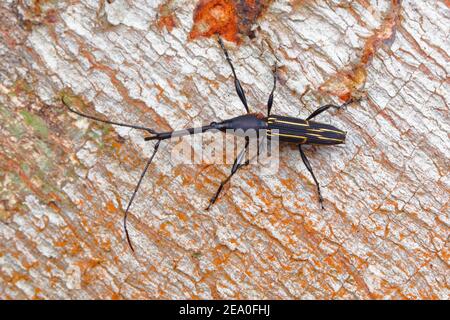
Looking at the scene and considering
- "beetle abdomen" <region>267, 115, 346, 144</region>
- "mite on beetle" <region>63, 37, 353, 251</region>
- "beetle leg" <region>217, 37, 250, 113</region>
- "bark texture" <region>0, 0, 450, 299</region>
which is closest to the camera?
"bark texture" <region>0, 0, 450, 299</region>

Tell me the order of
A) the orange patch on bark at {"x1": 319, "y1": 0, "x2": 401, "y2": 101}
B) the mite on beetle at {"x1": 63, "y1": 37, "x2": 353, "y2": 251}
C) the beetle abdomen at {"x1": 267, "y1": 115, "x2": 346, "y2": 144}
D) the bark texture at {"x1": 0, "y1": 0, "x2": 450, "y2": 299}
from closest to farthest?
the bark texture at {"x1": 0, "y1": 0, "x2": 450, "y2": 299} < the mite on beetle at {"x1": 63, "y1": 37, "x2": 353, "y2": 251} < the orange patch on bark at {"x1": 319, "y1": 0, "x2": 401, "y2": 101} < the beetle abdomen at {"x1": 267, "y1": 115, "x2": 346, "y2": 144}

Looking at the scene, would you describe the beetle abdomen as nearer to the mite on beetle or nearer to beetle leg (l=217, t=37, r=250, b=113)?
the mite on beetle

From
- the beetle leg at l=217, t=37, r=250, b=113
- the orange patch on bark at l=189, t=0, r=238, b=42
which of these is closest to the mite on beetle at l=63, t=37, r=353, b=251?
the beetle leg at l=217, t=37, r=250, b=113

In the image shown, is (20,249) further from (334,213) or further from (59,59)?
(334,213)

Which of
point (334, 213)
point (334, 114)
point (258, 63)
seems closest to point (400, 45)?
point (334, 114)

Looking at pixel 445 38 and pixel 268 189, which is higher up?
pixel 445 38

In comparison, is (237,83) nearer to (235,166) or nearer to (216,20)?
(216,20)
